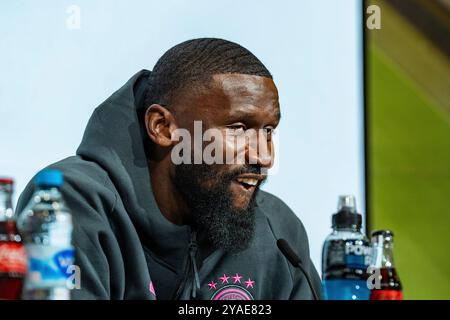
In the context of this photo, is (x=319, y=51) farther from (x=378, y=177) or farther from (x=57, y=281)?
(x=57, y=281)

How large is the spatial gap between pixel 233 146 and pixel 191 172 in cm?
16

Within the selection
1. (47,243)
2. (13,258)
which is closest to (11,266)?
(13,258)

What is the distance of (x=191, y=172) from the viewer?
2084mm

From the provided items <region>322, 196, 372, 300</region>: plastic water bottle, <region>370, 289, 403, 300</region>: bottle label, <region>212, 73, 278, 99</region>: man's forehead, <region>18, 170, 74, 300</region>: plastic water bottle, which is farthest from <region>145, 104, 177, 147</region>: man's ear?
<region>370, 289, 403, 300</region>: bottle label

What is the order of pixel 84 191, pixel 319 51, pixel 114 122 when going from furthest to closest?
pixel 319 51, pixel 114 122, pixel 84 191

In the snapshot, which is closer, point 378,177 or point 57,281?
point 57,281

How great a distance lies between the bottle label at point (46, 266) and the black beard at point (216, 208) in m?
0.86

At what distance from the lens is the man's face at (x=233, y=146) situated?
1964 mm

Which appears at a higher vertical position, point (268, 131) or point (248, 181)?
point (268, 131)

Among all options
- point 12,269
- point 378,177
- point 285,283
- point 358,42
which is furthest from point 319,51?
point 12,269

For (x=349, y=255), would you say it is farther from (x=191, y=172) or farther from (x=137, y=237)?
(x=191, y=172)

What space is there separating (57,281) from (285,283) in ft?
3.30

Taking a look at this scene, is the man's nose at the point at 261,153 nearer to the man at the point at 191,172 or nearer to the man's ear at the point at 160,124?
the man at the point at 191,172
